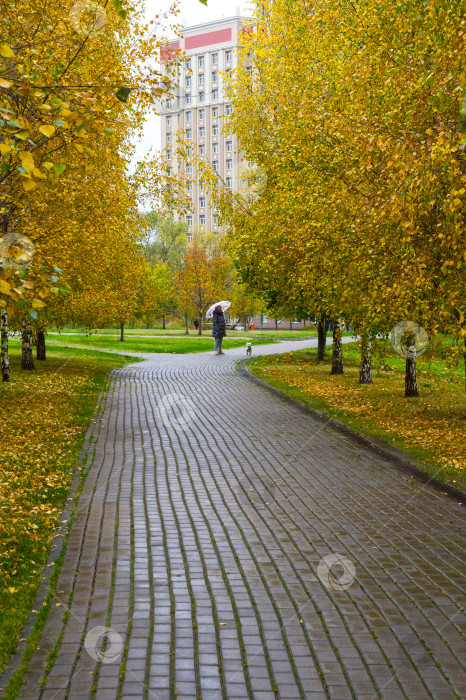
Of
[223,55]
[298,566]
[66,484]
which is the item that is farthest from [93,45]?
[223,55]

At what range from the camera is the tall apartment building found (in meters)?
112

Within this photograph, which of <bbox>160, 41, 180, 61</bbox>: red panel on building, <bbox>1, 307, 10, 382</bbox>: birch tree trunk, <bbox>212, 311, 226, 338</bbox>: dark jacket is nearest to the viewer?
<bbox>160, 41, 180, 61</bbox>: red panel on building

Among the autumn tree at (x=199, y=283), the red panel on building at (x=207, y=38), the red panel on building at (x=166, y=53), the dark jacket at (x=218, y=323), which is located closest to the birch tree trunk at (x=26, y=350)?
the red panel on building at (x=166, y=53)

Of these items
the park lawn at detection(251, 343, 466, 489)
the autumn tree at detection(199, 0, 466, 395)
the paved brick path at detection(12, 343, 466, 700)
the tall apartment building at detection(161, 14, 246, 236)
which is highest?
the tall apartment building at detection(161, 14, 246, 236)

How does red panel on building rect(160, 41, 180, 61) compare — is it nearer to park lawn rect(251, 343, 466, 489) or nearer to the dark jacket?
park lawn rect(251, 343, 466, 489)

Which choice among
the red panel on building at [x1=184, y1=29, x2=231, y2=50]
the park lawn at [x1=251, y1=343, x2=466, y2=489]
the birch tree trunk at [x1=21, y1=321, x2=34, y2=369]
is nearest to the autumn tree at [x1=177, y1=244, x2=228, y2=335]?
the park lawn at [x1=251, y1=343, x2=466, y2=489]

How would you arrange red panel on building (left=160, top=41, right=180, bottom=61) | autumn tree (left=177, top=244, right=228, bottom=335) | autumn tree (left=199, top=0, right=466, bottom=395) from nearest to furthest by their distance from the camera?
1. autumn tree (left=199, top=0, right=466, bottom=395)
2. red panel on building (left=160, top=41, right=180, bottom=61)
3. autumn tree (left=177, top=244, right=228, bottom=335)

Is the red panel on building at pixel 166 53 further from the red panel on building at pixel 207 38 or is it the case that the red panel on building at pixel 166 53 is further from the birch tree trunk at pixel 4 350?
the red panel on building at pixel 207 38

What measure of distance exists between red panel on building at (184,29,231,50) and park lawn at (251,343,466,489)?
3830 inches

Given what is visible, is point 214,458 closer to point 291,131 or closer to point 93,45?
point 93,45

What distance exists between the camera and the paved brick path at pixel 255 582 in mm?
4289

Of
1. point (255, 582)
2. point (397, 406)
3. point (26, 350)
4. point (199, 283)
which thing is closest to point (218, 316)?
point (26, 350)

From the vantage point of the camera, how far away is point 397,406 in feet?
51.5

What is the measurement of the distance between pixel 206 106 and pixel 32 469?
11900 centimetres
